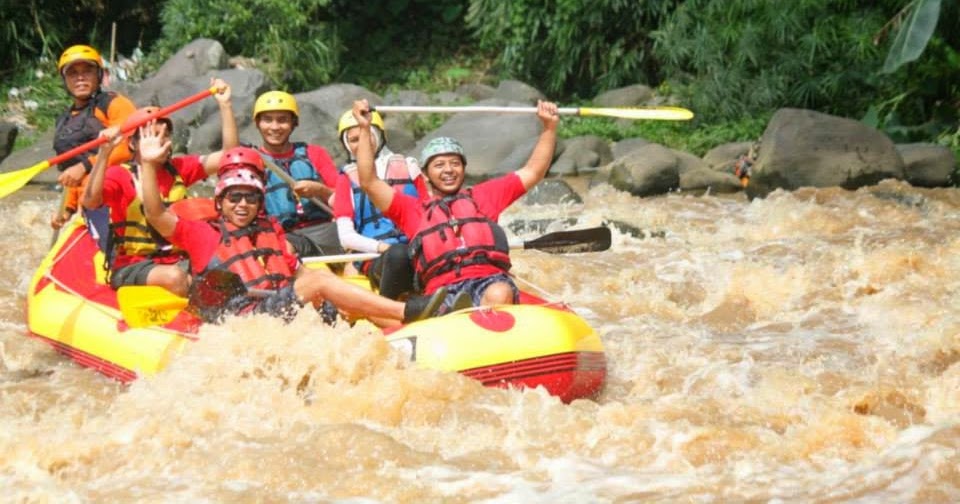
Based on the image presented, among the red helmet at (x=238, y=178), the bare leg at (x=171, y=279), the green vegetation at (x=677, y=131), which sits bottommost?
the green vegetation at (x=677, y=131)

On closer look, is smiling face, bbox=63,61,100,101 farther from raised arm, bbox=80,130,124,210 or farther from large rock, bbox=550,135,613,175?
large rock, bbox=550,135,613,175

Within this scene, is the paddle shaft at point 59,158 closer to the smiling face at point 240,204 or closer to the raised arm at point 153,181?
the raised arm at point 153,181

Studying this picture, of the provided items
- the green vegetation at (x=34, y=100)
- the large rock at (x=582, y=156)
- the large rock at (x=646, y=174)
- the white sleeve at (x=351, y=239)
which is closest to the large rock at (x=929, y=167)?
the large rock at (x=646, y=174)

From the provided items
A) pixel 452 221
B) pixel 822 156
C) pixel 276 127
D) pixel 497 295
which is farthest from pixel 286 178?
pixel 822 156

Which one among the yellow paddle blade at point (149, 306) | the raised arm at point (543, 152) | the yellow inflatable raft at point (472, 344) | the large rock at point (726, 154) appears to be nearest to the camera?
the yellow inflatable raft at point (472, 344)

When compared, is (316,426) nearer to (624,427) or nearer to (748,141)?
(624,427)

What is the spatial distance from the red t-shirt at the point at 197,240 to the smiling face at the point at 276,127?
4.59 feet

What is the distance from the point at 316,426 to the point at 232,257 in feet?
3.48

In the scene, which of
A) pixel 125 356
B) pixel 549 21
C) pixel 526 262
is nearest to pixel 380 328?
pixel 125 356

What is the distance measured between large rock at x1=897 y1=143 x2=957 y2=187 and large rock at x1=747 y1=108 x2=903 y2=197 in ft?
0.45

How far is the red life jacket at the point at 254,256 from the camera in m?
5.55

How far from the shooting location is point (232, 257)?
555 centimetres

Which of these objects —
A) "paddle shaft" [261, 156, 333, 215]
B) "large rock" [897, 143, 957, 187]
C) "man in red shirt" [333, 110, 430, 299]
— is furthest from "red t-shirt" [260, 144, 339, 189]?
"large rock" [897, 143, 957, 187]

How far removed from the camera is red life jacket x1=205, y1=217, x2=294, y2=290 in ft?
18.2
